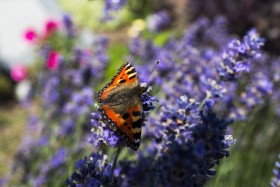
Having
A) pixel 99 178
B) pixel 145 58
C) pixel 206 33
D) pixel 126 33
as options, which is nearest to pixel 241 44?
pixel 99 178

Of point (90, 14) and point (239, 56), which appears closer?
point (239, 56)

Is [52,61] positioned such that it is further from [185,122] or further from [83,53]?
[185,122]

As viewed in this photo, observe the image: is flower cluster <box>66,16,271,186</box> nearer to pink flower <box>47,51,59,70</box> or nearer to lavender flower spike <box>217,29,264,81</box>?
lavender flower spike <box>217,29,264,81</box>

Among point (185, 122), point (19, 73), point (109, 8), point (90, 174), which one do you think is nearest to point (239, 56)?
point (185, 122)

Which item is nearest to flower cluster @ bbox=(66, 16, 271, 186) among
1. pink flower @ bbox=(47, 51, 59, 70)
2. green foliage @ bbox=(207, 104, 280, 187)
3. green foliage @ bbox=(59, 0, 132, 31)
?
green foliage @ bbox=(207, 104, 280, 187)

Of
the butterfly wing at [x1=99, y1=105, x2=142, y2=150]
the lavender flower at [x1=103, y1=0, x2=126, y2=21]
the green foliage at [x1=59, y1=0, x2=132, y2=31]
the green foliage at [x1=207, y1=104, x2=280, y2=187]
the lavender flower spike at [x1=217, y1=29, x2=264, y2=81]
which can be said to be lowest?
the butterfly wing at [x1=99, y1=105, x2=142, y2=150]

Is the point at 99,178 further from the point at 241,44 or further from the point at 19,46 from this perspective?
the point at 19,46
